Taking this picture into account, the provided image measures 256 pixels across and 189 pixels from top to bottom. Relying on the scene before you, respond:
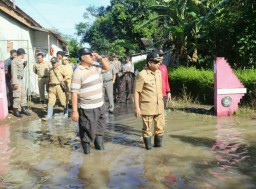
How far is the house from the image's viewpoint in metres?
13.1

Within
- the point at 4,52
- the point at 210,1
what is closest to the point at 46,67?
the point at 4,52

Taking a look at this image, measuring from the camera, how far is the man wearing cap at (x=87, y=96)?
6.28m

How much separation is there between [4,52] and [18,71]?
116 inches

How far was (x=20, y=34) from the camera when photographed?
15406 millimetres

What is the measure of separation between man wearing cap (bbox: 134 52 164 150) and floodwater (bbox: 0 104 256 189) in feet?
1.59

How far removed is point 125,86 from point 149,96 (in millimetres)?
8942

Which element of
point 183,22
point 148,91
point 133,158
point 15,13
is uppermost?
point 15,13

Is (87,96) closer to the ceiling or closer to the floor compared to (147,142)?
closer to the ceiling

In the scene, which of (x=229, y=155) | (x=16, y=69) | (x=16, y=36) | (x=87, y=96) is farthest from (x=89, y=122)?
(x=16, y=36)

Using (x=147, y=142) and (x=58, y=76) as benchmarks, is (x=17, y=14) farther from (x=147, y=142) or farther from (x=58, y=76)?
(x=147, y=142)

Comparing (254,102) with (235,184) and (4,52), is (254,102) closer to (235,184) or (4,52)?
(235,184)

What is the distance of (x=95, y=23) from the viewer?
194ft

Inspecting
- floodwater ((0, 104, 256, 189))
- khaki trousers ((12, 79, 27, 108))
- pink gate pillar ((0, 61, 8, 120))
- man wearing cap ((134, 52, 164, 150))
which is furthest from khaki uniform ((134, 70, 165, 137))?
khaki trousers ((12, 79, 27, 108))

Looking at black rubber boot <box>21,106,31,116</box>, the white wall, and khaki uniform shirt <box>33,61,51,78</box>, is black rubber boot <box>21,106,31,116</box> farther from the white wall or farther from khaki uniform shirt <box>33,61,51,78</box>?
khaki uniform shirt <box>33,61,51,78</box>
